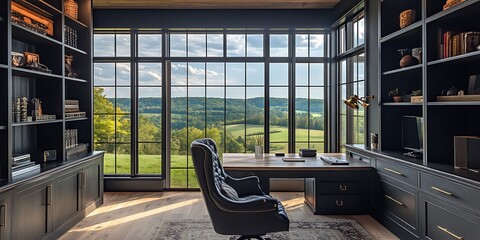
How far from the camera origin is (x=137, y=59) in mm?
5711

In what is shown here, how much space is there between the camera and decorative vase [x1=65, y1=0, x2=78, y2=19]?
14.4 ft

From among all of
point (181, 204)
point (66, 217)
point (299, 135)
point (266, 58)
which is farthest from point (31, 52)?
point (299, 135)

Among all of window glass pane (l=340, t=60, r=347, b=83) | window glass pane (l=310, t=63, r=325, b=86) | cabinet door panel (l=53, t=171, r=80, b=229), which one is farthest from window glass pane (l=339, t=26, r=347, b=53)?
cabinet door panel (l=53, t=171, r=80, b=229)

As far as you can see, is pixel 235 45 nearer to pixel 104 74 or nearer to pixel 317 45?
pixel 317 45

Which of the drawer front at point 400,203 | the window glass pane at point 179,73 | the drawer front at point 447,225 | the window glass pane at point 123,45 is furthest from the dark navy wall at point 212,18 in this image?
the drawer front at point 447,225

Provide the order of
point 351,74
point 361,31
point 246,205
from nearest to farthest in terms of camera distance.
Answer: point 246,205, point 361,31, point 351,74

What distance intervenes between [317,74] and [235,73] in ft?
4.46

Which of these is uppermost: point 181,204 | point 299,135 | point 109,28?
point 109,28

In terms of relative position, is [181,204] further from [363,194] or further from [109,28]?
[109,28]

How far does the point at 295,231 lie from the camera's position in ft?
12.4

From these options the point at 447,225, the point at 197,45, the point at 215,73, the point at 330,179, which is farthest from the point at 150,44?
the point at 447,225

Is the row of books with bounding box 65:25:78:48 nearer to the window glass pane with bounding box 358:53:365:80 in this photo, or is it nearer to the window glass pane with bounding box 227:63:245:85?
the window glass pane with bounding box 227:63:245:85

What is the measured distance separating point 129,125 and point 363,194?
3.69 metres

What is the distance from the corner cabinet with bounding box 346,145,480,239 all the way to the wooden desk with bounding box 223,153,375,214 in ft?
0.52
